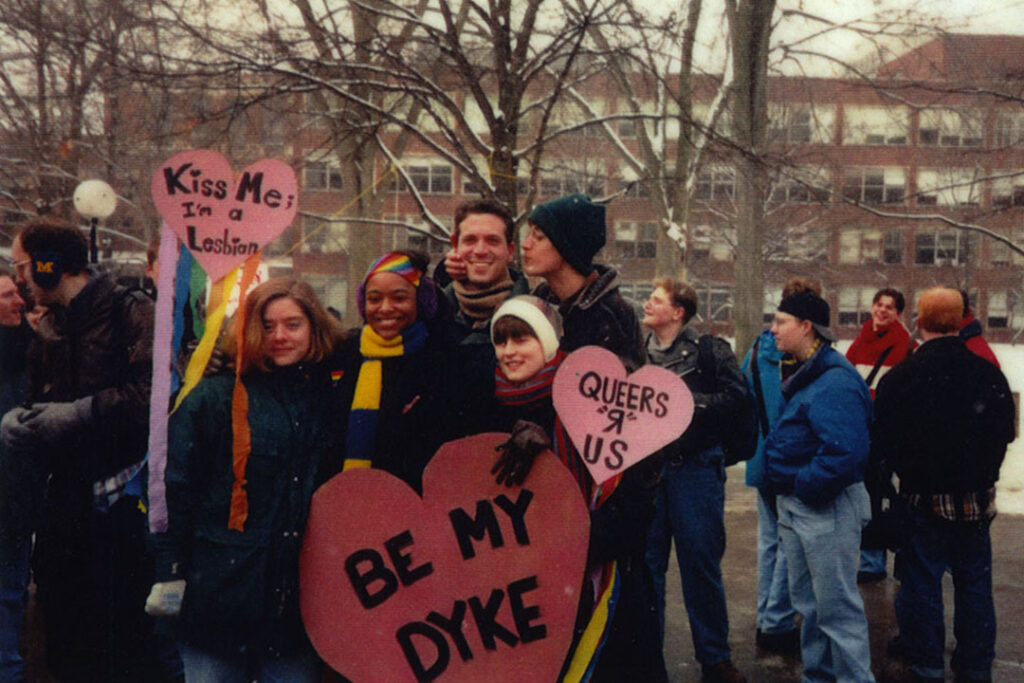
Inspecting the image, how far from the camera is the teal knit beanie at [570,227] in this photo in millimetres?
2877

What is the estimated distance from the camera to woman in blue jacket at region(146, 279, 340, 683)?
2.72m

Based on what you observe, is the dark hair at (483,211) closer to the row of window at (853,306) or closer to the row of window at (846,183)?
the row of window at (846,183)

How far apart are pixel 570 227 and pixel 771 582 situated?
3.09 meters

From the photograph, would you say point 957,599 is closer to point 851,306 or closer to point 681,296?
point 681,296

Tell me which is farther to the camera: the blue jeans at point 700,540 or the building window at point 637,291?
the building window at point 637,291

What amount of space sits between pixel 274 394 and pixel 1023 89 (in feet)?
30.3

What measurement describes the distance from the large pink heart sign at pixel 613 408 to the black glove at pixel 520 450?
0.10m

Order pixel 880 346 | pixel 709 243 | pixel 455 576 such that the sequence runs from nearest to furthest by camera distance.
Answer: pixel 455 576, pixel 880 346, pixel 709 243

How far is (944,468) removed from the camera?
4.51 m

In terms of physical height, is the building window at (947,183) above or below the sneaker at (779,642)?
above

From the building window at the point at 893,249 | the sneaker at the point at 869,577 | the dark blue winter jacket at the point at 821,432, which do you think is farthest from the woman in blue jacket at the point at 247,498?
the building window at the point at 893,249

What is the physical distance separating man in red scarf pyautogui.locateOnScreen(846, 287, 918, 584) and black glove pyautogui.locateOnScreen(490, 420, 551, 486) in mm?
4214

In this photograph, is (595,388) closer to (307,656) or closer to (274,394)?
(274,394)

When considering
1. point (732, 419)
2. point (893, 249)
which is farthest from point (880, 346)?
point (893, 249)
